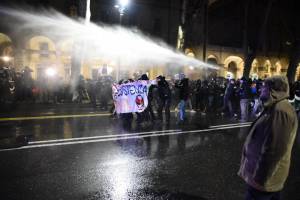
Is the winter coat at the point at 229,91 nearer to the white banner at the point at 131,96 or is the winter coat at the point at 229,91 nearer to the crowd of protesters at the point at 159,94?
the crowd of protesters at the point at 159,94

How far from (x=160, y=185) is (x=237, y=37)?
3684 cm

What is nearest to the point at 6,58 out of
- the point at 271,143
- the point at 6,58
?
the point at 6,58

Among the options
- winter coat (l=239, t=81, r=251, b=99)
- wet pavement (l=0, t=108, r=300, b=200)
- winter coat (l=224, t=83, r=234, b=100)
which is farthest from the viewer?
winter coat (l=224, t=83, r=234, b=100)

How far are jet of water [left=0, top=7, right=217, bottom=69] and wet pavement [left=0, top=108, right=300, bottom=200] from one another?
12881 millimetres

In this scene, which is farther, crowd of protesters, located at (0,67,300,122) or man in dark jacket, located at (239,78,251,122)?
Result: crowd of protesters, located at (0,67,300,122)

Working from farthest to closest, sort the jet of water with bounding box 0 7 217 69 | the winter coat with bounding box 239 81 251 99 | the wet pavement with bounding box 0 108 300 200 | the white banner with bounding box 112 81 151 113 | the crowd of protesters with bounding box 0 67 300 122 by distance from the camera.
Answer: the jet of water with bounding box 0 7 217 69 → the crowd of protesters with bounding box 0 67 300 122 → the winter coat with bounding box 239 81 251 99 → the white banner with bounding box 112 81 151 113 → the wet pavement with bounding box 0 108 300 200

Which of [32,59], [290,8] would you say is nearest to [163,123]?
[32,59]

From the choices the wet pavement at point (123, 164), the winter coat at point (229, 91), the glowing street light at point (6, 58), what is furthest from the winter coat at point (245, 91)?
the glowing street light at point (6, 58)

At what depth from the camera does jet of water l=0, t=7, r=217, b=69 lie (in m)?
24.7

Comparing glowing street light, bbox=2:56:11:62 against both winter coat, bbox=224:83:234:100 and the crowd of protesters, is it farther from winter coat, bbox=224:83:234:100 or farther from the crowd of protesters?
winter coat, bbox=224:83:234:100

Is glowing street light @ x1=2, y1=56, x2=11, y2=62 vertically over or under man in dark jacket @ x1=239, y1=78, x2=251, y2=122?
over

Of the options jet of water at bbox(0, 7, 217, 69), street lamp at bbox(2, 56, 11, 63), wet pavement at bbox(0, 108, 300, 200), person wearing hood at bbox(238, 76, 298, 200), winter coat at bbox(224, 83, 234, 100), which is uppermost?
jet of water at bbox(0, 7, 217, 69)

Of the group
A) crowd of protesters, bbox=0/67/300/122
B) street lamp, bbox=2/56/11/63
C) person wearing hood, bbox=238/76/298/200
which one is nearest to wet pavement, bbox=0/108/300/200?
person wearing hood, bbox=238/76/298/200

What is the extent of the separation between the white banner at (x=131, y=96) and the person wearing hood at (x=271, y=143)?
7934mm
